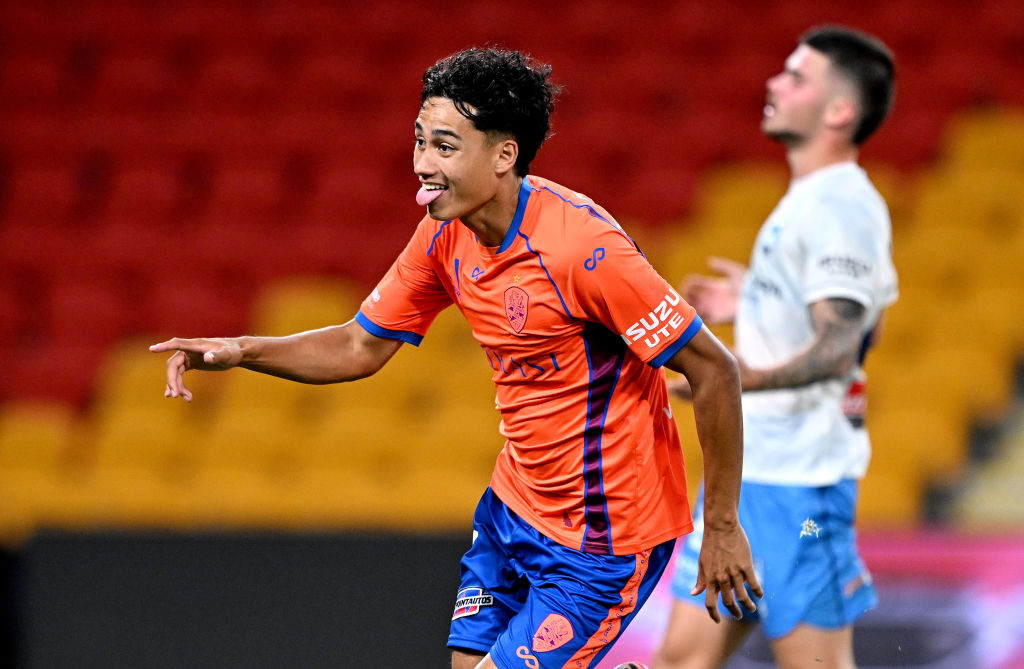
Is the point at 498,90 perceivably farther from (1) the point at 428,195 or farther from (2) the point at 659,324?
(2) the point at 659,324

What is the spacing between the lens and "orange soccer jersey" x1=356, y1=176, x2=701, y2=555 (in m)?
2.44

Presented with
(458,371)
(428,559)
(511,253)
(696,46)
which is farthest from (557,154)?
(511,253)

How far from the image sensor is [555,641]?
2592 mm

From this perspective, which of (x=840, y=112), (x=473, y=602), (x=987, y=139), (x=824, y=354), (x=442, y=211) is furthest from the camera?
(x=987, y=139)

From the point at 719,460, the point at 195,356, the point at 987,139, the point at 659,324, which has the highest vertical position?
the point at 987,139

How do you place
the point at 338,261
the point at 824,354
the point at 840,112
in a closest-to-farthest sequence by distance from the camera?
the point at 824,354, the point at 840,112, the point at 338,261

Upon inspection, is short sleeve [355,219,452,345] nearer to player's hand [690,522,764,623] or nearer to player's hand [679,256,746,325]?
player's hand [690,522,764,623]

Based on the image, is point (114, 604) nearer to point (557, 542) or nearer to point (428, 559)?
point (428, 559)

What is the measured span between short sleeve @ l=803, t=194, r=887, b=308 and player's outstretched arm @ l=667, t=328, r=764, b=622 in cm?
77

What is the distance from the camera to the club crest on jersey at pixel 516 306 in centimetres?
255

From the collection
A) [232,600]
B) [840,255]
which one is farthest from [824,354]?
[232,600]

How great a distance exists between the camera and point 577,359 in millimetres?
2586

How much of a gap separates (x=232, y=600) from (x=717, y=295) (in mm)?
2498

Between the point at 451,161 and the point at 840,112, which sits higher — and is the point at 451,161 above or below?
below
